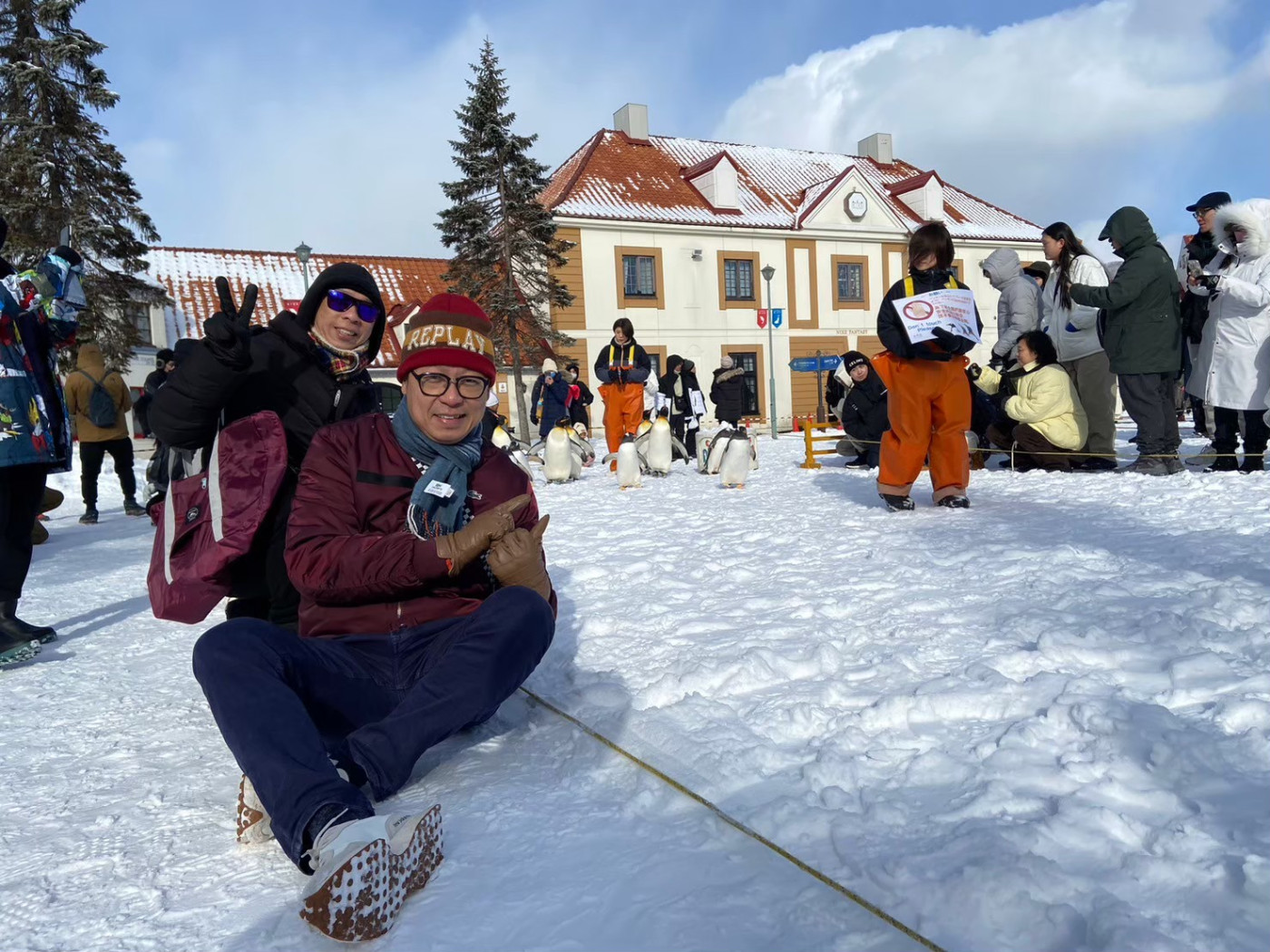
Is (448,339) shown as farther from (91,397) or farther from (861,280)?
(861,280)

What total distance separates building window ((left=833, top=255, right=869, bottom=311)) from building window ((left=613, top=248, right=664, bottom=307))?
248 inches

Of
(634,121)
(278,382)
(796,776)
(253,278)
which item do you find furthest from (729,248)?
(796,776)

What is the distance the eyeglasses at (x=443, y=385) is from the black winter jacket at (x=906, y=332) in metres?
3.44

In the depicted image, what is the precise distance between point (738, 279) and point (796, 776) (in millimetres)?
25779

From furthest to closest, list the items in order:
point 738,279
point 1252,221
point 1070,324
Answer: point 738,279, point 1070,324, point 1252,221

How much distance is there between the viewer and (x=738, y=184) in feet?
90.4

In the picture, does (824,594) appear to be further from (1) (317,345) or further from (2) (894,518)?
(1) (317,345)

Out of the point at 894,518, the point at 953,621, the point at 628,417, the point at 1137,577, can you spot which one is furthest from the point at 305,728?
the point at 628,417

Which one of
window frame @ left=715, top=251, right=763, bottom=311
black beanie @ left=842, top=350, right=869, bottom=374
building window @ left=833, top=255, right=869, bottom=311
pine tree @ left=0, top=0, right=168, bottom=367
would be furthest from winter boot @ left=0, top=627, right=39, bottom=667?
building window @ left=833, top=255, right=869, bottom=311

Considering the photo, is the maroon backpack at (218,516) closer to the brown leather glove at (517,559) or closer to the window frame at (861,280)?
the brown leather glove at (517,559)

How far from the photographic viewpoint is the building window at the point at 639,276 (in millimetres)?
25047

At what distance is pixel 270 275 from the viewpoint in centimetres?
2502

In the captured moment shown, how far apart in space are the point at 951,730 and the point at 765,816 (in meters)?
0.63

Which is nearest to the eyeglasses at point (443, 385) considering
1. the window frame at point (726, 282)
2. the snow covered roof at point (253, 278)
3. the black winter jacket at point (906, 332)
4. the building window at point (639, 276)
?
the black winter jacket at point (906, 332)
